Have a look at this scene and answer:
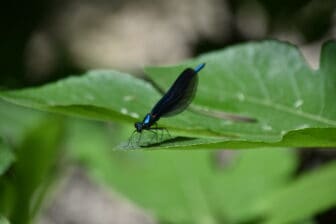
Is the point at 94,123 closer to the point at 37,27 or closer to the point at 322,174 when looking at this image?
the point at 322,174

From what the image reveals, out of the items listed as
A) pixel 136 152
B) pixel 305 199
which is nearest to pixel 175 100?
pixel 305 199

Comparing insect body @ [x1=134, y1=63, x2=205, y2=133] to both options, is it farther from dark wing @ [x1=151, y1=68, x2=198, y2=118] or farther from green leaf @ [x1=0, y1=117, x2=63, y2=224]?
green leaf @ [x1=0, y1=117, x2=63, y2=224]

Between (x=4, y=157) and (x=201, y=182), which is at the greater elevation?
(x=201, y=182)

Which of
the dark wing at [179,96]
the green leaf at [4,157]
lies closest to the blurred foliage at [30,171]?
the green leaf at [4,157]

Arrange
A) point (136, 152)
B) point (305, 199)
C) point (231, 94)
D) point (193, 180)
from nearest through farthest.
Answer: point (231, 94) → point (305, 199) → point (193, 180) → point (136, 152)

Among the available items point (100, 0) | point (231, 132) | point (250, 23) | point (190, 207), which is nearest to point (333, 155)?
point (250, 23)

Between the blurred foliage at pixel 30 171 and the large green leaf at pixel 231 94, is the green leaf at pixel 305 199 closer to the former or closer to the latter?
the large green leaf at pixel 231 94

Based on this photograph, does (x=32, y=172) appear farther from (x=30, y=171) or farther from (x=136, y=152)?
(x=136, y=152)
